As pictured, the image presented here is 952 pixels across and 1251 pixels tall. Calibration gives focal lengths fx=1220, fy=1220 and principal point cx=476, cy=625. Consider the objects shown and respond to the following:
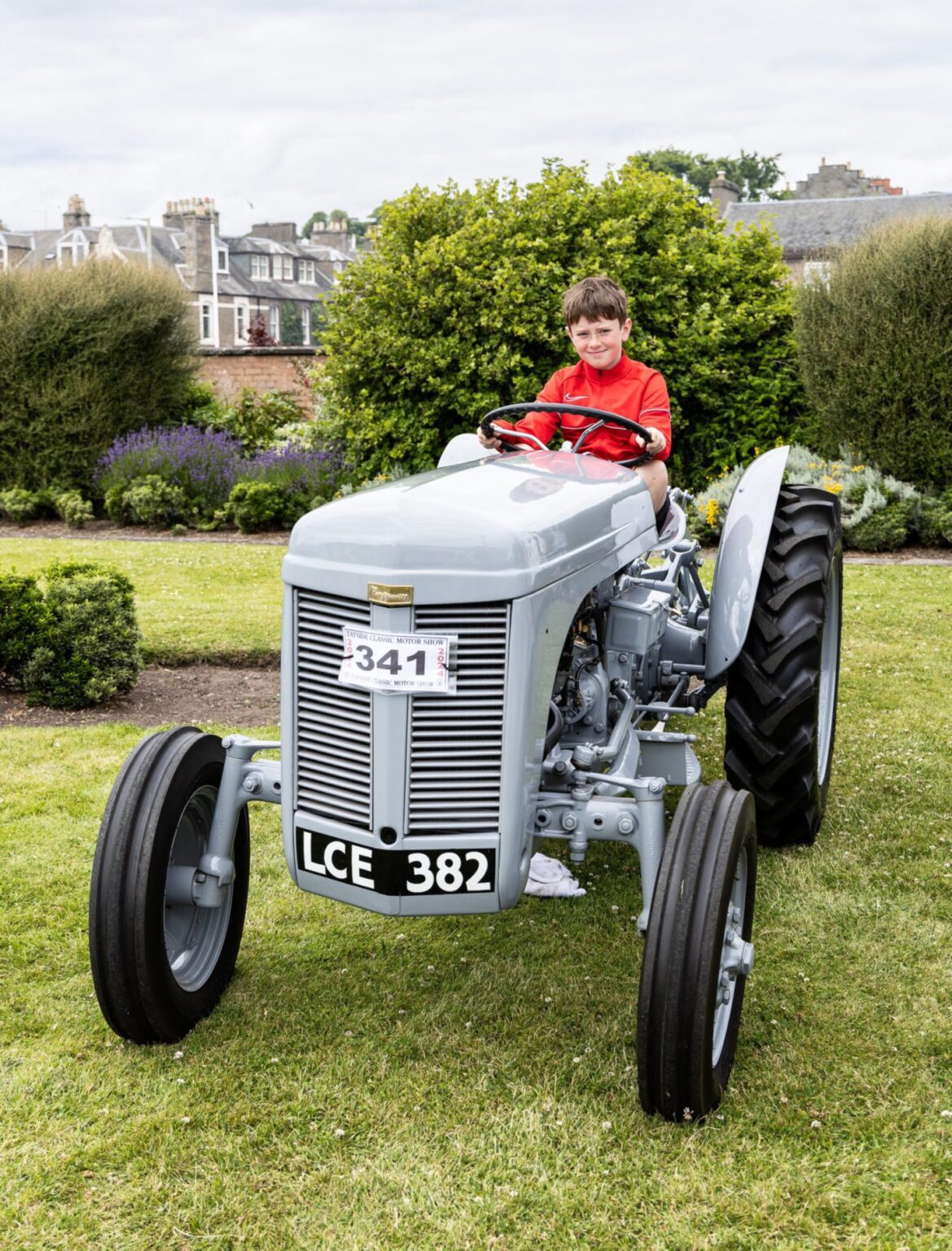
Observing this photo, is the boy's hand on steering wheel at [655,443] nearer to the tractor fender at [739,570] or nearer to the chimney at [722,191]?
the tractor fender at [739,570]

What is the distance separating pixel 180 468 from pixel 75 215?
1610 inches

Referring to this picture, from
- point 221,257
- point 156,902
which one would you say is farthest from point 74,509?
point 221,257

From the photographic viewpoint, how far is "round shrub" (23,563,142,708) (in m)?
5.93

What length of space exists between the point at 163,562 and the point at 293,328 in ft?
172

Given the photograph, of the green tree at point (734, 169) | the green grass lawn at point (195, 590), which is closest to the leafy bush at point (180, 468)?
the green grass lawn at point (195, 590)

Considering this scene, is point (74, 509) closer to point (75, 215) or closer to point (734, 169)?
point (75, 215)

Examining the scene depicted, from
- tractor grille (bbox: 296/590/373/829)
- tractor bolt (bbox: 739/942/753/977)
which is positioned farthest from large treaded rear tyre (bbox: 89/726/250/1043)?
tractor bolt (bbox: 739/942/753/977)

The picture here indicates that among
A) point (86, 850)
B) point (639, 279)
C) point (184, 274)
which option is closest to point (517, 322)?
point (639, 279)

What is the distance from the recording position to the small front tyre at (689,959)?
8.37ft

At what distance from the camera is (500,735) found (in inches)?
106

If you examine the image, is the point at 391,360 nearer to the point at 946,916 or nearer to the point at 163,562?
the point at 163,562

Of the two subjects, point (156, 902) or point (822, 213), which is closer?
point (156, 902)

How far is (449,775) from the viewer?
2686 mm

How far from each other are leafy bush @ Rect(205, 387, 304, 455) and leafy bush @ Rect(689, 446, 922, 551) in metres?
5.54
